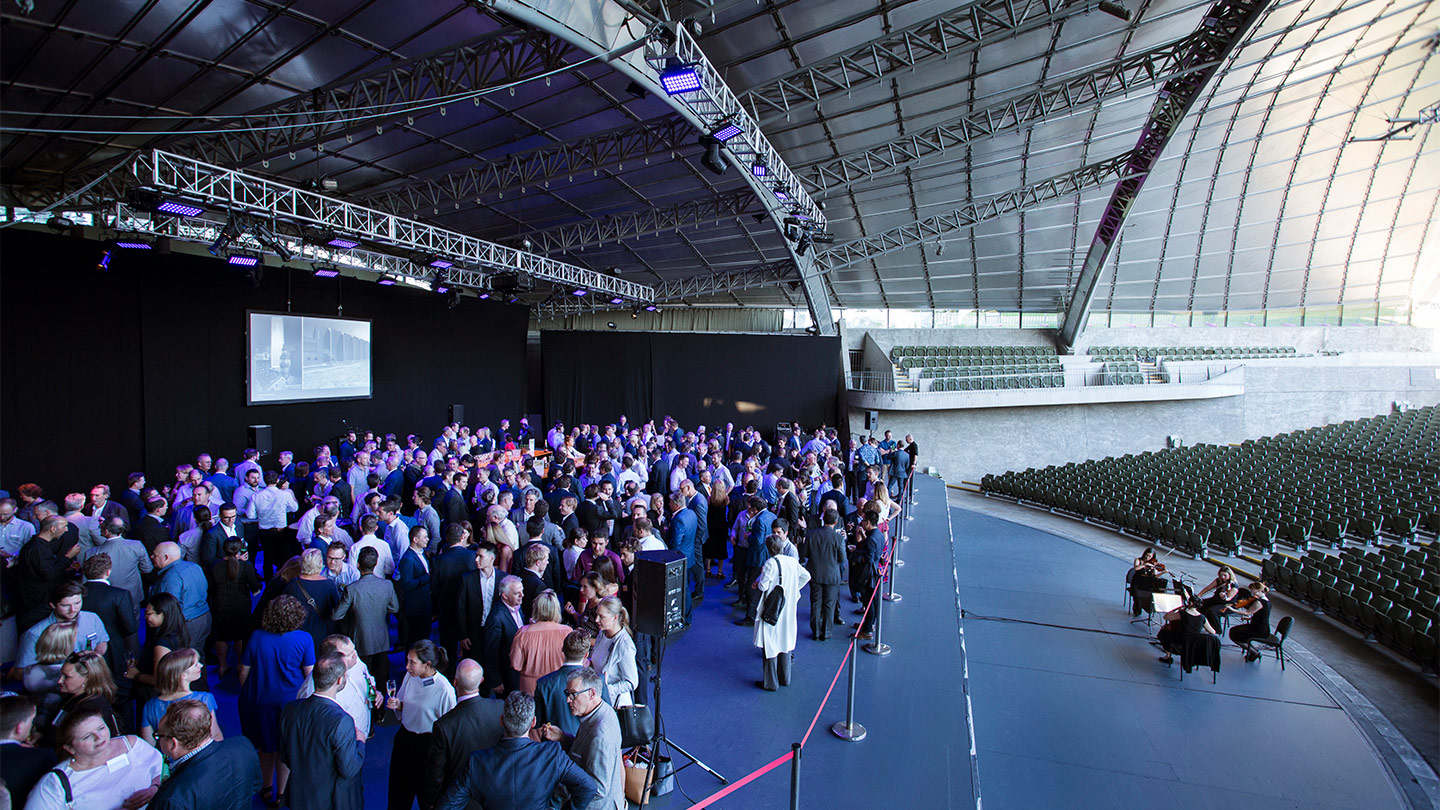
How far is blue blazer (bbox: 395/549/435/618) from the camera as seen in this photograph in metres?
4.78

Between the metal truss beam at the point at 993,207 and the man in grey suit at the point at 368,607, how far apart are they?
1715cm

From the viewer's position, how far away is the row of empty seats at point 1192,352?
75.5 ft

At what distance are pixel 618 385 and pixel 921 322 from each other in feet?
39.9

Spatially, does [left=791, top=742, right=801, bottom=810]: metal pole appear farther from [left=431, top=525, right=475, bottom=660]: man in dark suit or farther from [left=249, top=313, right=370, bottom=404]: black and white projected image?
[left=249, top=313, right=370, bottom=404]: black and white projected image

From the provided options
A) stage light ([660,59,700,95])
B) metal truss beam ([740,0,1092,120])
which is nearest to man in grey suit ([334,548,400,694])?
stage light ([660,59,700,95])

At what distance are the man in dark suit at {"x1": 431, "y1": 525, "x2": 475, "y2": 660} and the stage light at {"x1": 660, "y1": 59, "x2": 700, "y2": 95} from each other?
5.61 meters

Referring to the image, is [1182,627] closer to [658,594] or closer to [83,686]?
[658,594]

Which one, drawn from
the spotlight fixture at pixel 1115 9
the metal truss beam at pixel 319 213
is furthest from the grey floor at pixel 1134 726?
the metal truss beam at pixel 319 213

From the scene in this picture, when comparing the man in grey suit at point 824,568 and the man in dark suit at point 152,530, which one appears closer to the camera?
the man in dark suit at point 152,530

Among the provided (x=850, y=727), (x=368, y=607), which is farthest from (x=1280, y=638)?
(x=368, y=607)

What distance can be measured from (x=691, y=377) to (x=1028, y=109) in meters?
11.5

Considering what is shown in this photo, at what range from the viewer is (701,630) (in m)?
6.35

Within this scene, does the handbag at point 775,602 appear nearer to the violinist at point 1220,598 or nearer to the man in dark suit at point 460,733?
the man in dark suit at point 460,733

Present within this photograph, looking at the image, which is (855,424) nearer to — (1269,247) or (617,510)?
(617,510)
